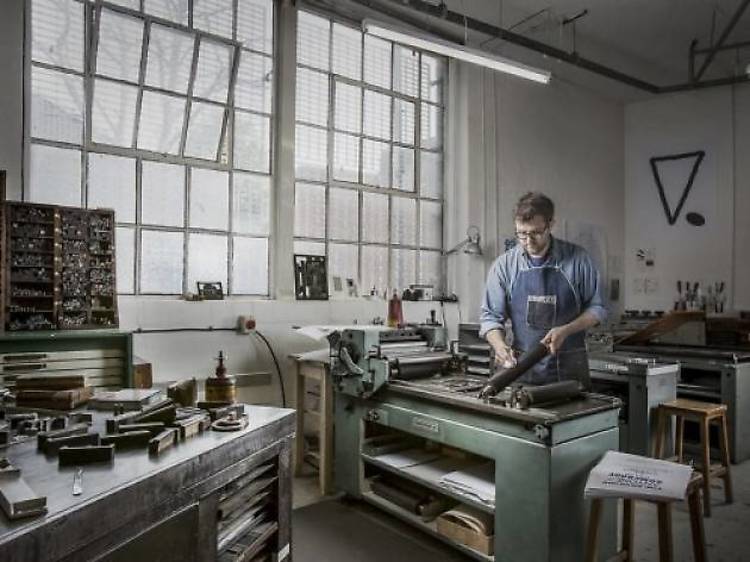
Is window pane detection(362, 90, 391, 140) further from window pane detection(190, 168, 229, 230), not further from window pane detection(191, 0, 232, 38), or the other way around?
window pane detection(190, 168, 229, 230)

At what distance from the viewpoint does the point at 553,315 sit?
2.87 meters

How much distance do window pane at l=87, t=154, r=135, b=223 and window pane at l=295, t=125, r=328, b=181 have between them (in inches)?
48.2

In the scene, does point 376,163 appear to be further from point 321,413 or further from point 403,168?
point 321,413

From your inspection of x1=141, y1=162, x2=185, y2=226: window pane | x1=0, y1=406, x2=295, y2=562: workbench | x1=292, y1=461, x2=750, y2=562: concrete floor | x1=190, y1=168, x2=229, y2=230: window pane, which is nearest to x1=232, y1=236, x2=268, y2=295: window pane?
x1=190, y1=168, x2=229, y2=230: window pane

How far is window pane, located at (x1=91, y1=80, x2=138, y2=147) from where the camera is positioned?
137 inches

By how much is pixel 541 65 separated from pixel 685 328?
2.83 metres

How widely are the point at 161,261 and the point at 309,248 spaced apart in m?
1.12

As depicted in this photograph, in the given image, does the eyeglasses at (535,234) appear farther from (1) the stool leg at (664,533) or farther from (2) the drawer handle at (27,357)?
(2) the drawer handle at (27,357)

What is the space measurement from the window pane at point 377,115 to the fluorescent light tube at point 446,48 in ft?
3.90

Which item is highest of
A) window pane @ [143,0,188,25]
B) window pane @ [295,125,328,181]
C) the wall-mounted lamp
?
window pane @ [143,0,188,25]

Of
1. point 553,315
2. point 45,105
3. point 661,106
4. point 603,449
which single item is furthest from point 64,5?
point 661,106

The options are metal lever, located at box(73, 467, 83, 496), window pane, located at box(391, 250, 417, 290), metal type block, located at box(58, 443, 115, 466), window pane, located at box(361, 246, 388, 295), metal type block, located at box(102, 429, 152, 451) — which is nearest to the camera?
metal lever, located at box(73, 467, 83, 496)

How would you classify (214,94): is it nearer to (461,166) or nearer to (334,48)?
(334,48)

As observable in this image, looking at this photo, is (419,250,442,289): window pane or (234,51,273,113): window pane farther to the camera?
(419,250,442,289): window pane
